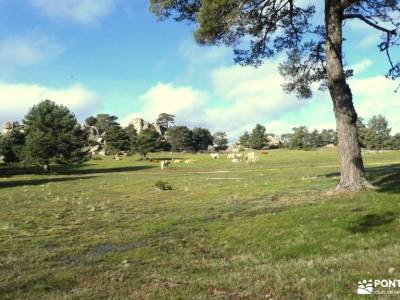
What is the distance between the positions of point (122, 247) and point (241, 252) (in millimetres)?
4079

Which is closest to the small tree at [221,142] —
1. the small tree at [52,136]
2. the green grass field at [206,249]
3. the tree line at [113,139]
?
the tree line at [113,139]

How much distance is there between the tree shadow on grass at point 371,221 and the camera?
13.3 metres

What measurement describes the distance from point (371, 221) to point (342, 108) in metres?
8.45

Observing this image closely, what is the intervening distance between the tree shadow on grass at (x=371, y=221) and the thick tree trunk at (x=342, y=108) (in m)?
6.72

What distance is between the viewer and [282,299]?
7582 mm

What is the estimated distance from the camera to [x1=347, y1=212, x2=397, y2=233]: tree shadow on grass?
13.3 m

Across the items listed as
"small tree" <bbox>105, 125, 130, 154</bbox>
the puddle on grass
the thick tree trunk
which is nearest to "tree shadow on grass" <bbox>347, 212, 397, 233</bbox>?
the puddle on grass

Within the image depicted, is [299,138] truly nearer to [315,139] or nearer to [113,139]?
[315,139]

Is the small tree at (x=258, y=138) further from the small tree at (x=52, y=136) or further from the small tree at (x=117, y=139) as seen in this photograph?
the small tree at (x=52, y=136)

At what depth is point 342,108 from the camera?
21297 millimetres

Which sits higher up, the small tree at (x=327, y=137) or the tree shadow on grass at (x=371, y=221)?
the small tree at (x=327, y=137)

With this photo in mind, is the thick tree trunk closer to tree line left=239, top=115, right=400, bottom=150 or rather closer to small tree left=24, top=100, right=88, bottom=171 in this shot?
small tree left=24, top=100, right=88, bottom=171

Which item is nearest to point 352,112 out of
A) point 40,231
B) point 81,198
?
point 40,231

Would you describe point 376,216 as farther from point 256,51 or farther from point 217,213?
point 256,51
